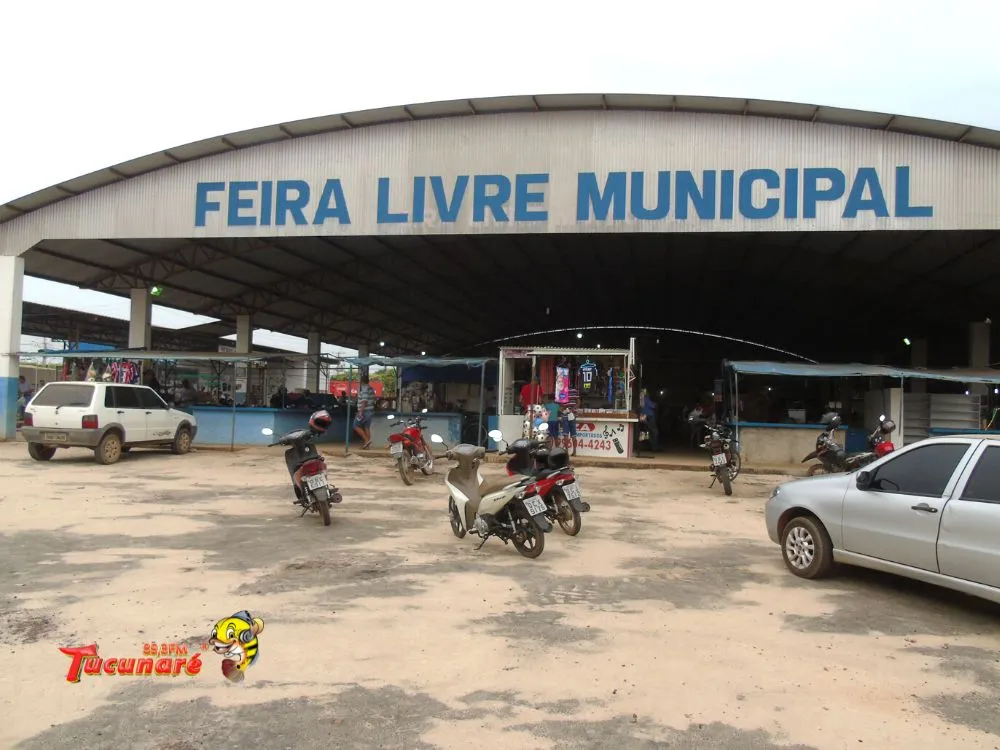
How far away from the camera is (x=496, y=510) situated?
23.1 ft

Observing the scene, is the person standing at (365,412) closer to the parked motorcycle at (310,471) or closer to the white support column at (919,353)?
the parked motorcycle at (310,471)

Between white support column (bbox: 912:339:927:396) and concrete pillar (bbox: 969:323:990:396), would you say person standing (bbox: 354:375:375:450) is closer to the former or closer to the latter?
concrete pillar (bbox: 969:323:990:396)

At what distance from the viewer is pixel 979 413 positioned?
55.3 feet

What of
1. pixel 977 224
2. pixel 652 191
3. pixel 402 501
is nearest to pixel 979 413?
pixel 977 224

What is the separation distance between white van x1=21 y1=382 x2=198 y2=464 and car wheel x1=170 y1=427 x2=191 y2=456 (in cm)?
101

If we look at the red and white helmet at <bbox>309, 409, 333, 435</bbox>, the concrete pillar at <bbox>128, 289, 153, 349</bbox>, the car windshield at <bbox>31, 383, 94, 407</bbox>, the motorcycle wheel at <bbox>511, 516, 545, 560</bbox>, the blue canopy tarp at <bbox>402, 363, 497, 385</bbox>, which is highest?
the concrete pillar at <bbox>128, 289, 153, 349</bbox>

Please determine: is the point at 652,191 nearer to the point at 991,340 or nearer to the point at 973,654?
the point at 973,654

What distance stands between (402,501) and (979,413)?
46.1 ft

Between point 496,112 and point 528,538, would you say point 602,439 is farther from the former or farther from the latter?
point 528,538

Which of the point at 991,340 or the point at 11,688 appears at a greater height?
the point at 991,340

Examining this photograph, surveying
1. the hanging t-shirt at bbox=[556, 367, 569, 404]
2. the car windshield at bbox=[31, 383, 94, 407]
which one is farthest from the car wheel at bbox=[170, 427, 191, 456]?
the hanging t-shirt at bbox=[556, 367, 569, 404]

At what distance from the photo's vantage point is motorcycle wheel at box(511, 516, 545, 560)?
22.5 ft

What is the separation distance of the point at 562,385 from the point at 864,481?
11345mm

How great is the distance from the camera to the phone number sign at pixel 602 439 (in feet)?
55.0
